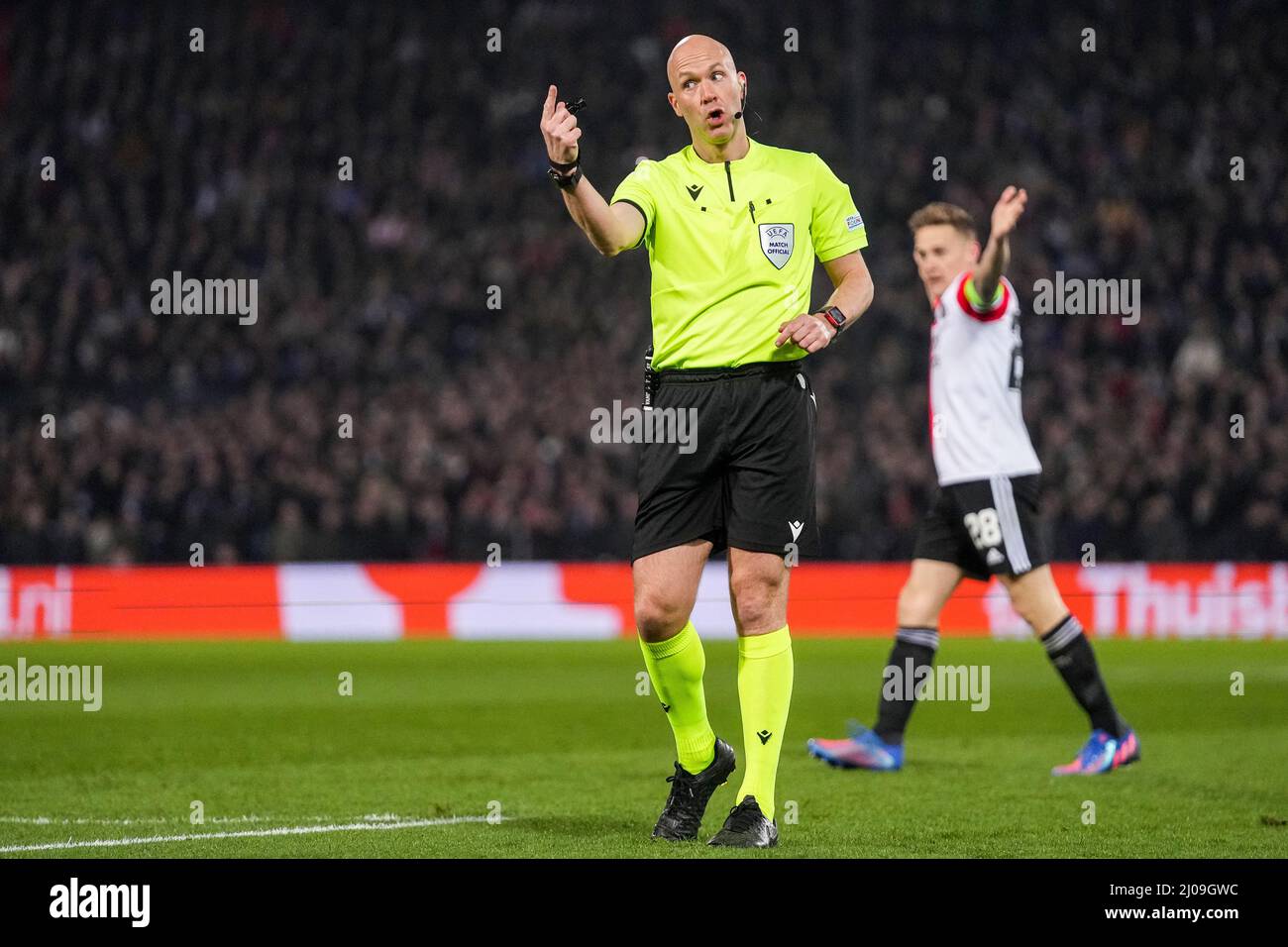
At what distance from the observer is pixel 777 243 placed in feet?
19.4

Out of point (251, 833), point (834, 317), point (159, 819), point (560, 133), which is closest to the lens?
point (560, 133)

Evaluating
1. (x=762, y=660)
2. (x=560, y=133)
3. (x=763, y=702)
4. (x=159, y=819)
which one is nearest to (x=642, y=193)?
(x=560, y=133)

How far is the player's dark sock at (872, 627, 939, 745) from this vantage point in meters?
8.09

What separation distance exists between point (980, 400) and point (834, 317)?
2.47 m

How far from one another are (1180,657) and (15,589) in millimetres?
10781

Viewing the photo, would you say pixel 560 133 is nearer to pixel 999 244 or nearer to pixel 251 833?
pixel 999 244

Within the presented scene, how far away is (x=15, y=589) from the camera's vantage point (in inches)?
664

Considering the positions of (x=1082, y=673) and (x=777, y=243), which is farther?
(x=1082, y=673)

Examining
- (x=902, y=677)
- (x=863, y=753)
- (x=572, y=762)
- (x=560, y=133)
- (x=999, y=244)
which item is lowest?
(x=572, y=762)

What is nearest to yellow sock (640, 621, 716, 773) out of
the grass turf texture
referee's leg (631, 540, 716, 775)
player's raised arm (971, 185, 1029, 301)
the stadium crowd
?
referee's leg (631, 540, 716, 775)

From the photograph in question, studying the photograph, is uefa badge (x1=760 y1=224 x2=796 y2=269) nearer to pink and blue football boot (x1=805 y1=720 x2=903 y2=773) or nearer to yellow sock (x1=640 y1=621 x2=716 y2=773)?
yellow sock (x1=640 y1=621 x2=716 y2=773)
